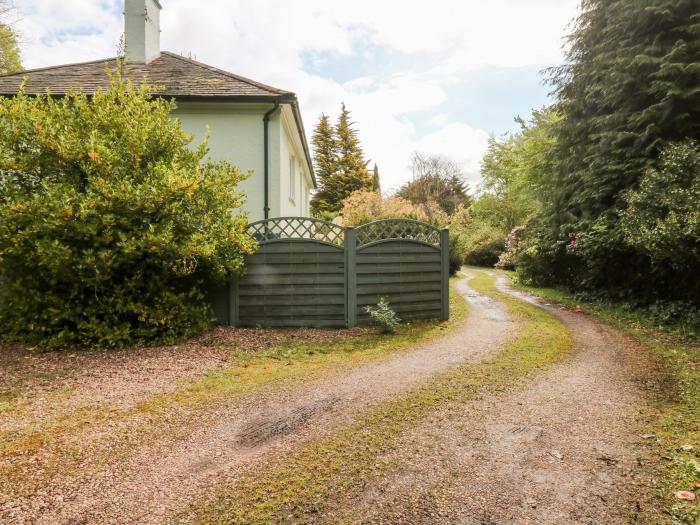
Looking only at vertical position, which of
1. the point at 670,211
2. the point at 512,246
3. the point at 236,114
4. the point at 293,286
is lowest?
the point at 293,286

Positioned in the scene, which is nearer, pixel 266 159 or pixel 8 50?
pixel 266 159

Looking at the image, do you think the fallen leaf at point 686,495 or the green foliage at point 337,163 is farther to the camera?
the green foliage at point 337,163

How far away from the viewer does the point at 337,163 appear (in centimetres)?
4006

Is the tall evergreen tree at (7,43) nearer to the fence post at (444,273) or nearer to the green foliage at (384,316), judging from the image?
the green foliage at (384,316)

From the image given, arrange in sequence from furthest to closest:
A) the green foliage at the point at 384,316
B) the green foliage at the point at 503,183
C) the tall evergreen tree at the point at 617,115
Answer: the green foliage at the point at 503,183
the tall evergreen tree at the point at 617,115
the green foliage at the point at 384,316

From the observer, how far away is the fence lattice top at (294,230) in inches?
308

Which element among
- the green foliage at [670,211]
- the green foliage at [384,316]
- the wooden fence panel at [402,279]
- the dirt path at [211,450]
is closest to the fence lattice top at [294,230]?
the wooden fence panel at [402,279]

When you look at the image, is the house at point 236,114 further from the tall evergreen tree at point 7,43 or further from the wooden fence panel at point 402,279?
the tall evergreen tree at point 7,43

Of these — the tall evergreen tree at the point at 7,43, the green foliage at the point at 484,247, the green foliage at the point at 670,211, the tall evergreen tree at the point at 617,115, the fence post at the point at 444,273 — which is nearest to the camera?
the green foliage at the point at 670,211

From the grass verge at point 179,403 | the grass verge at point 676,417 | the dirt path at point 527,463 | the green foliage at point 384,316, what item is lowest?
the grass verge at point 179,403

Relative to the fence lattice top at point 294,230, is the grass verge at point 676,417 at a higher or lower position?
lower

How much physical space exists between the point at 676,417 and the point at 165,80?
12.4 meters

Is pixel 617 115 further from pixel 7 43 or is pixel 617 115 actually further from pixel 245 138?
pixel 7 43

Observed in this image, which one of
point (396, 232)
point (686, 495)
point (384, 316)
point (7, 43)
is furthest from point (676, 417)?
point (7, 43)
